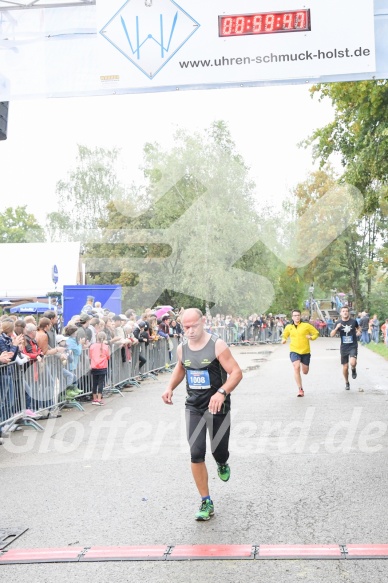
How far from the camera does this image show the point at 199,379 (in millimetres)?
6738

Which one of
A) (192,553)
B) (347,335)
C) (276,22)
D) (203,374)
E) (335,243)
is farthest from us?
(335,243)

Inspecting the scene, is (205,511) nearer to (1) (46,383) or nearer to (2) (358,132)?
(1) (46,383)

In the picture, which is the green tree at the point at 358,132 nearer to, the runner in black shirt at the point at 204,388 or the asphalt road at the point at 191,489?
the asphalt road at the point at 191,489

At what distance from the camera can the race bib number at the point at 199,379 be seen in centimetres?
671

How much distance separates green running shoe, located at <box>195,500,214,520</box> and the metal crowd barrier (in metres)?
5.21

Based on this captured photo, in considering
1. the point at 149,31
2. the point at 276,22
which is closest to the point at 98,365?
the point at 149,31

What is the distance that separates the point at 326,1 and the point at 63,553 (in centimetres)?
635

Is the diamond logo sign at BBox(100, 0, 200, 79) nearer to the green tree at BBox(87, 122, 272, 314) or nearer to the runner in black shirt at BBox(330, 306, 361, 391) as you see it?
the runner in black shirt at BBox(330, 306, 361, 391)

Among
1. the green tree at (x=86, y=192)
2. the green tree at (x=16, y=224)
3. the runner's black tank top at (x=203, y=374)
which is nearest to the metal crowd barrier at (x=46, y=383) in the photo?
the runner's black tank top at (x=203, y=374)

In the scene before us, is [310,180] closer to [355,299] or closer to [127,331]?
[355,299]

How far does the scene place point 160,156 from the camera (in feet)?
179

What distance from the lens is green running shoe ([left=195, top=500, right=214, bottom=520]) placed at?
6452 mm

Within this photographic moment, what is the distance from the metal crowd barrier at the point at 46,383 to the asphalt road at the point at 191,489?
33 centimetres

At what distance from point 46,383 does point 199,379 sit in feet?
22.8
